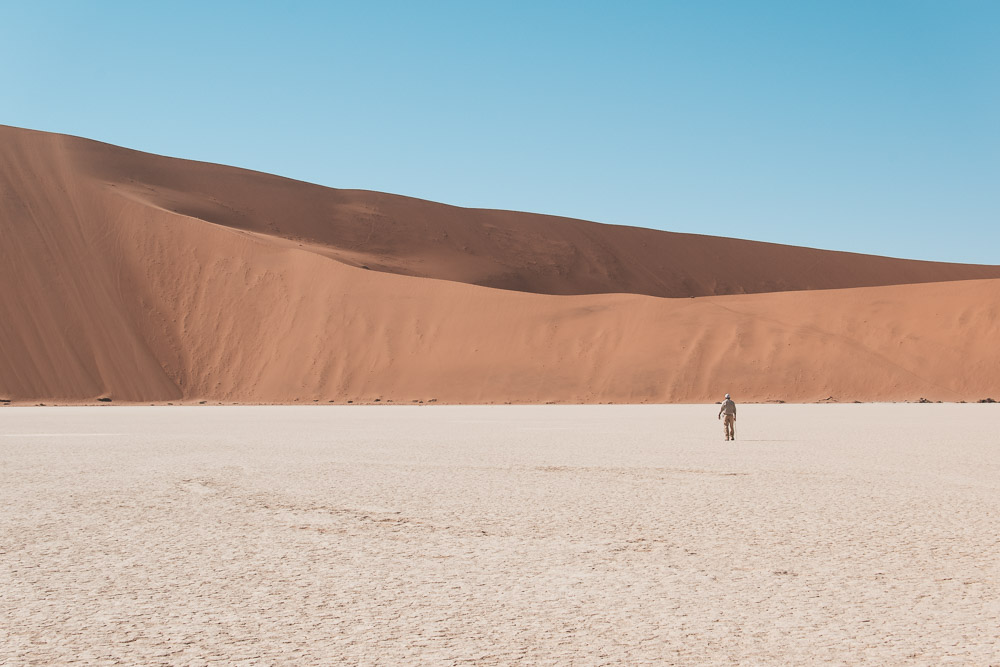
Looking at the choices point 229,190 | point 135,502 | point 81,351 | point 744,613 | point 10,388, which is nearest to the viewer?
point 744,613

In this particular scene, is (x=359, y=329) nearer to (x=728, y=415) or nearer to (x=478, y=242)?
(x=728, y=415)

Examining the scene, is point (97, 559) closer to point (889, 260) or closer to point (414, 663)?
point (414, 663)

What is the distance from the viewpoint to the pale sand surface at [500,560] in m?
5.19

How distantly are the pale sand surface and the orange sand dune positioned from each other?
37544 mm

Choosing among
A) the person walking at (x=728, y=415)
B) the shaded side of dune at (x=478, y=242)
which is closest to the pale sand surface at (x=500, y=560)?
the person walking at (x=728, y=415)

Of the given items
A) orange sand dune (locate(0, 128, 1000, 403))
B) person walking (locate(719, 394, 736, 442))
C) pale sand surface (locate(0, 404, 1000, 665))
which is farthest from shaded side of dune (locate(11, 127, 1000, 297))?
pale sand surface (locate(0, 404, 1000, 665))

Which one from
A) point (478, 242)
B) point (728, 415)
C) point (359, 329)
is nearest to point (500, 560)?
point (728, 415)

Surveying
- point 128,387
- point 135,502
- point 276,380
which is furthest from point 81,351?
point 135,502

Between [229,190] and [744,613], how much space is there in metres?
91.5

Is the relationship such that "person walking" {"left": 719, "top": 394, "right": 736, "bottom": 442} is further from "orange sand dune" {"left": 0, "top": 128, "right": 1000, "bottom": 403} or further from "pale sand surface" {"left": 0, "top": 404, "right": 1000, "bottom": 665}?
"orange sand dune" {"left": 0, "top": 128, "right": 1000, "bottom": 403}

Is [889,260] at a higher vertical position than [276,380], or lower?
higher

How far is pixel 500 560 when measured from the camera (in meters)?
7.49

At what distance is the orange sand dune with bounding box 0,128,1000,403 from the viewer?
5228cm

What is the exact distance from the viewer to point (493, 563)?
7.38 meters
